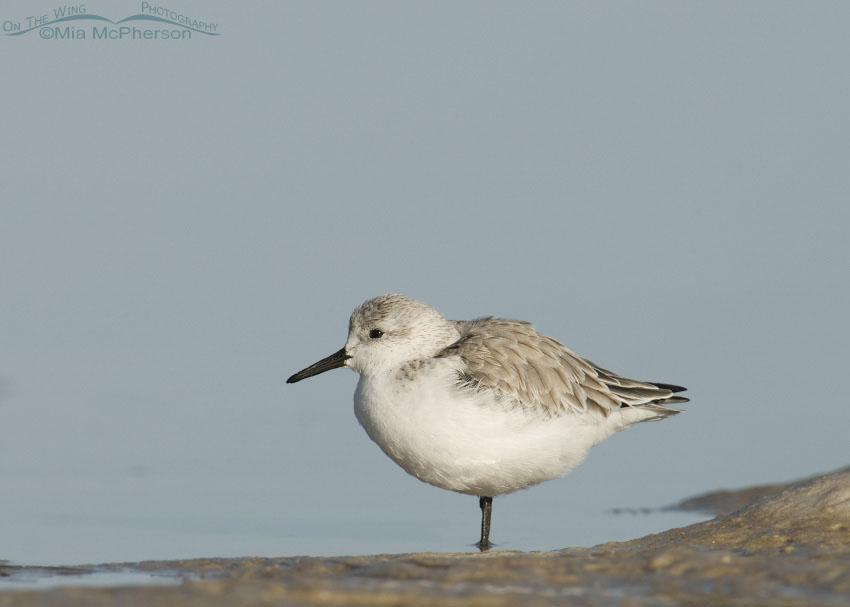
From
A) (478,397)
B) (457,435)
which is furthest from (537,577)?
(478,397)

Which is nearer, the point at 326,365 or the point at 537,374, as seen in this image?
the point at 537,374

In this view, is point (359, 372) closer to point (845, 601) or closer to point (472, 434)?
point (472, 434)

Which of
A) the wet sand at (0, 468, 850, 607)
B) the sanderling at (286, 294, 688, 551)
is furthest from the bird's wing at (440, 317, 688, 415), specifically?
the wet sand at (0, 468, 850, 607)

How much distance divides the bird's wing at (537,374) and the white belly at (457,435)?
14 centimetres

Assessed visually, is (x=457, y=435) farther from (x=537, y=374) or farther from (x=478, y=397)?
(x=537, y=374)

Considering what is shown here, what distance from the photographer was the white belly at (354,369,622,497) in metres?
7.53

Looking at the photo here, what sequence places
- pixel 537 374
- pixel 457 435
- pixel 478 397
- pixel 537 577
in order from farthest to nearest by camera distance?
pixel 537 374, pixel 478 397, pixel 457 435, pixel 537 577

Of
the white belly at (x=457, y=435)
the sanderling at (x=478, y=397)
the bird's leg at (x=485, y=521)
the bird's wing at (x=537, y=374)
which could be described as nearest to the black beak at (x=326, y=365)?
the sanderling at (x=478, y=397)

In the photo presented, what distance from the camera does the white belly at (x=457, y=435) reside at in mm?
7531

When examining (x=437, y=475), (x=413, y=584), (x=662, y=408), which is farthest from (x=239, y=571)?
(x=662, y=408)

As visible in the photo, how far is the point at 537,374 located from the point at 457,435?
3.15 ft

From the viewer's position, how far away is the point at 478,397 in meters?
7.66

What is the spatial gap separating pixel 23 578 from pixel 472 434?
294cm

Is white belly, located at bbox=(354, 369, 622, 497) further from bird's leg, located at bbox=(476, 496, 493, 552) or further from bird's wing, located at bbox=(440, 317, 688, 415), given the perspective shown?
bird's leg, located at bbox=(476, 496, 493, 552)
